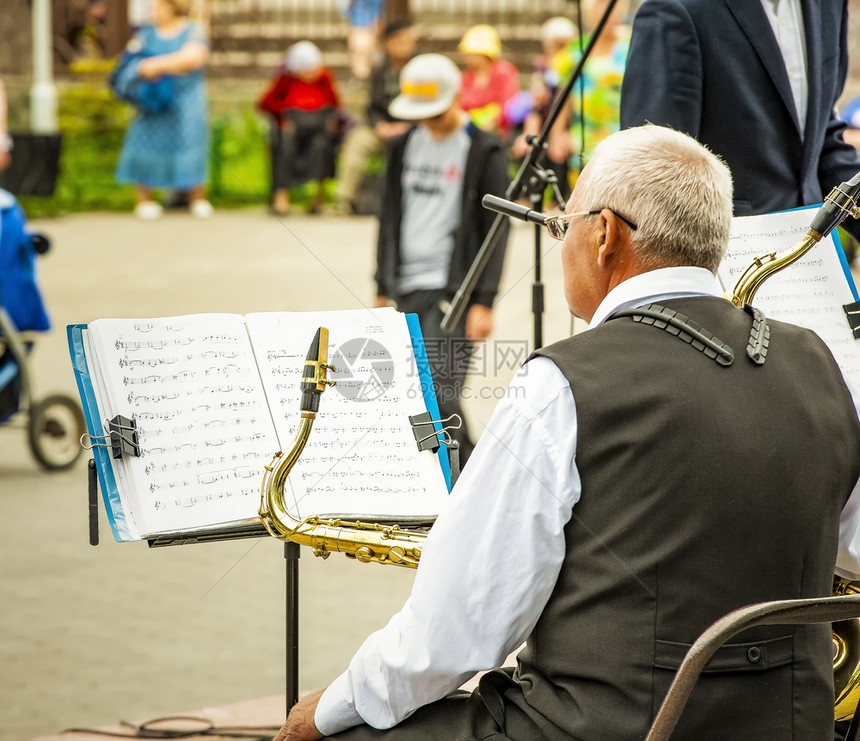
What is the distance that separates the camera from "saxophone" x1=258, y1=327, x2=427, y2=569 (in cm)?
203

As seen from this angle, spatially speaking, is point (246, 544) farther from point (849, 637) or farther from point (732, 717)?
point (732, 717)

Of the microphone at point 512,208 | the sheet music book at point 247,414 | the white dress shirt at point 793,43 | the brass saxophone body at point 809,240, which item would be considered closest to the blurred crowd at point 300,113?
the white dress shirt at point 793,43

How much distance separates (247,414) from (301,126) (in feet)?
34.2

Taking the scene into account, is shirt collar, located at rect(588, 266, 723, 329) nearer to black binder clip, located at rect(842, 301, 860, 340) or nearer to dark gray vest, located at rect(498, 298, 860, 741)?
dark gray vest, located at rect(498, 298, 860, 741)

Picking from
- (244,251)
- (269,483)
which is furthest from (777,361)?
(244,251)

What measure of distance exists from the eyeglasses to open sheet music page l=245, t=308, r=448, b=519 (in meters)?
0.43

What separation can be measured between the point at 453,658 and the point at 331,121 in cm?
1125

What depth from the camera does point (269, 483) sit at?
6.72ft

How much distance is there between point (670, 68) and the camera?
103 inches

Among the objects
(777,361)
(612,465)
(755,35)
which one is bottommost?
(612,465)

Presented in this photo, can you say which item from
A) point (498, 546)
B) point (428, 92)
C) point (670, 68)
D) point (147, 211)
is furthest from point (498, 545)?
point (147, 211)

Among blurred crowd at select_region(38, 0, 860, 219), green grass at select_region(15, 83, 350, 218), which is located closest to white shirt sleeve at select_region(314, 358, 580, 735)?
blurred crowd at select_region(38, 0, 860, 219)

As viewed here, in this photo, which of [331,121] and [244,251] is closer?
[244,251]

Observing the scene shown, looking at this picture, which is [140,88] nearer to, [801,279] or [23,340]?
[23,340]
